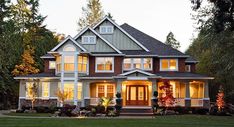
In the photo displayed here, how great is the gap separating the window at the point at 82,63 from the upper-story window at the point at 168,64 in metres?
8.56

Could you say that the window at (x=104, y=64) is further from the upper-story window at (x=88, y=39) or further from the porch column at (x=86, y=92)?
the porch column at (x=86, y=92)

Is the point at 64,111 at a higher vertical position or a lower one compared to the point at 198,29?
lower

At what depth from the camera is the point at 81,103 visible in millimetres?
39156

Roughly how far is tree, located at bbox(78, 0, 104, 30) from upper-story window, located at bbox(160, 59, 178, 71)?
26.9 meters

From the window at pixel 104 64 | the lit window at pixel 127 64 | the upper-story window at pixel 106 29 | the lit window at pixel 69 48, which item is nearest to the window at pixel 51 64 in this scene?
the lit window at pixel 69 48

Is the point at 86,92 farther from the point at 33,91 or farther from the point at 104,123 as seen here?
the point at 104,123

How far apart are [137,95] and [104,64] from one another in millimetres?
4898

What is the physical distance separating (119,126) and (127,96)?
18.9m

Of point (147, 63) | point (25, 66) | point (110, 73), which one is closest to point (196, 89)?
point (147, 63)

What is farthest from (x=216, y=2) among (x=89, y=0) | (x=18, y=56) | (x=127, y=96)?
(x=89, y=0)

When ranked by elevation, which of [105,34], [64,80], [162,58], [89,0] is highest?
[89,0]

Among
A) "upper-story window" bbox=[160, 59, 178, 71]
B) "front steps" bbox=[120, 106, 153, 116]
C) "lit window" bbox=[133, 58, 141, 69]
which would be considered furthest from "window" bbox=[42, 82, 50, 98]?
"upper-story window" bbox=[160, 59, 178, 71]

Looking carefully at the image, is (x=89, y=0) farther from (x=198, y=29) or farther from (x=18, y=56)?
(x=198, y=29)

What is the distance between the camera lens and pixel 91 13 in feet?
220
